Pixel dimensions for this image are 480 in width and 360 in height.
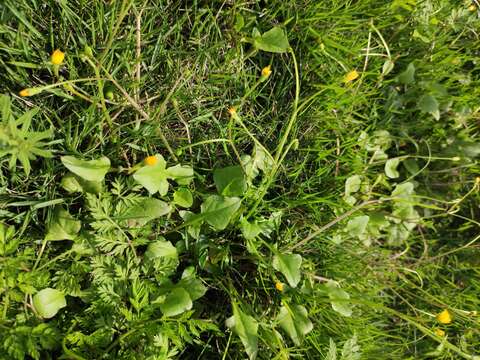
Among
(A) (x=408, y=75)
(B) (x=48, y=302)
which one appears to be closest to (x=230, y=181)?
(B) (x=48, y=302)

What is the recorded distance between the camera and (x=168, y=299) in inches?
52.9

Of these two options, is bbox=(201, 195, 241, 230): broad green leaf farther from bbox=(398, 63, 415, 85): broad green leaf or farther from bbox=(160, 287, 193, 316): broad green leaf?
bbox=(398, 63, 415, 85): broad green leaf

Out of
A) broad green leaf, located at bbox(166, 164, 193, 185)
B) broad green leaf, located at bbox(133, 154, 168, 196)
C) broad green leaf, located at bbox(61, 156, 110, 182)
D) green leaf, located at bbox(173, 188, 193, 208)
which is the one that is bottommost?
green leaf, located at bbox(173, 188, 193, 208)

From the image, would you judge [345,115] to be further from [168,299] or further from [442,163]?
[168,299]

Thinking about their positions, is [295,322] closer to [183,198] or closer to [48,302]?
[183,198]

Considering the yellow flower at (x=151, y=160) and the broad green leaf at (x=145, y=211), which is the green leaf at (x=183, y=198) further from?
the yellow flower at (x=151, y=160)

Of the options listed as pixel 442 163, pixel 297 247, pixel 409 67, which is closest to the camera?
pixel 297 247

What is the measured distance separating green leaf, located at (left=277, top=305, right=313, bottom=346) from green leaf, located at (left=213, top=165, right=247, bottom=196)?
39 cm

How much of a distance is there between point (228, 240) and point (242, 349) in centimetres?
33

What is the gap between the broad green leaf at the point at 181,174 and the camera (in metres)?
1.40

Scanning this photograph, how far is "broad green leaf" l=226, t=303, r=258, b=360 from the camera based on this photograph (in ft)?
4.55

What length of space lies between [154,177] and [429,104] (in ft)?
3.29

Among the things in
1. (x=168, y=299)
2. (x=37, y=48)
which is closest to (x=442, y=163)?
(x=168, y=299)

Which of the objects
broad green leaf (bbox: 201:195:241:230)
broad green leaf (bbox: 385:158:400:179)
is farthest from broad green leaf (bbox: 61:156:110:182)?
broad green leaf (bbox: 385:158:400:179)
